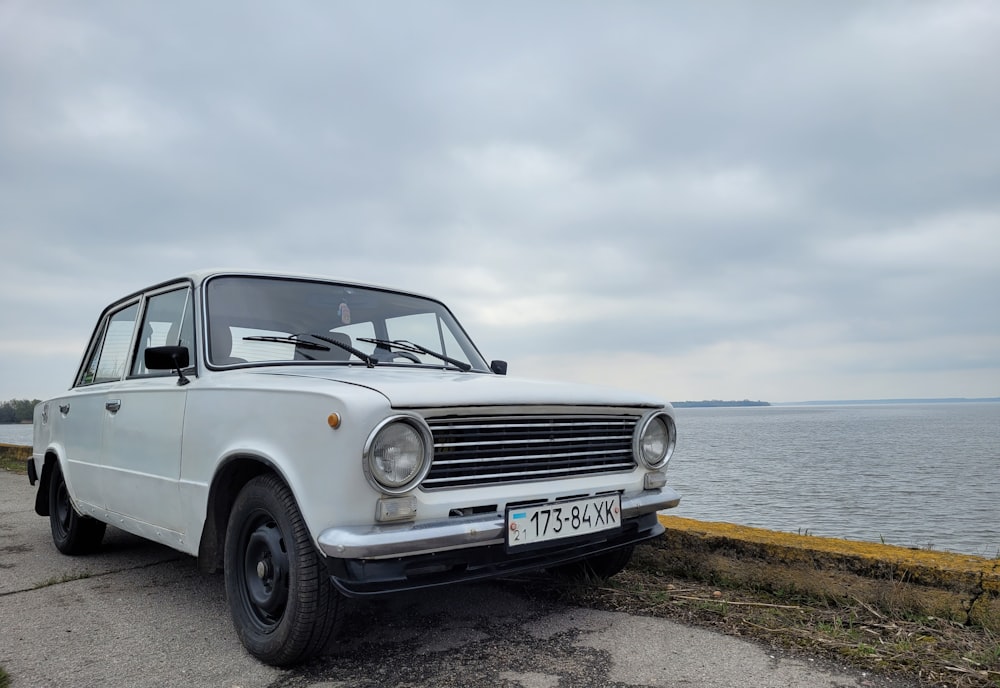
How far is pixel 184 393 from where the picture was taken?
11.4 feet

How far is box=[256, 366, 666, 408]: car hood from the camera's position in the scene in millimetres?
2643

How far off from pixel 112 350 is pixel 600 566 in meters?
3.41

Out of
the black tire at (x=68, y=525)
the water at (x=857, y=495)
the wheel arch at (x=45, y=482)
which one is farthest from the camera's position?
the water at (x=857, y=495)

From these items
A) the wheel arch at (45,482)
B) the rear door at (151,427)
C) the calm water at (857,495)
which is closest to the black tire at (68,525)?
the wheel arch at (45,482)

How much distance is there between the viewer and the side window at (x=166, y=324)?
381 centimetres

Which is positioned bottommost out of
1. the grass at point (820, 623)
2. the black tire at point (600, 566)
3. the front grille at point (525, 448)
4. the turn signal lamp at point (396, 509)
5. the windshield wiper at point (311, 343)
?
the grass at point (820, 623)

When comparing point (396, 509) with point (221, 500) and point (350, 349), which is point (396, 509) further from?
point (350, 349)

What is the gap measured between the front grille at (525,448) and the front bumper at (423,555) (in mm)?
179

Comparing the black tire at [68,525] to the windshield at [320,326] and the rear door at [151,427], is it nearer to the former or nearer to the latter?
the rear door at [151,427]

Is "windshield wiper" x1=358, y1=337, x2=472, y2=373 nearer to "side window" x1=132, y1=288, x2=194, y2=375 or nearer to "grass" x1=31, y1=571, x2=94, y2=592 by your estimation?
"side window" x1=132, y1=288, x2=194, y2=375

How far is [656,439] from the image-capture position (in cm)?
363

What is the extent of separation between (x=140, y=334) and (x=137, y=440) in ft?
2.79

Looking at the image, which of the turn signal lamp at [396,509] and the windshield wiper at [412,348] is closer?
the turn signal lamp at [396,509]

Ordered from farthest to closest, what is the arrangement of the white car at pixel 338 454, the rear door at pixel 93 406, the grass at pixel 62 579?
the rear door at pixel 93 406
the grass at pixel 62 579
the white car at pixel 338 454
